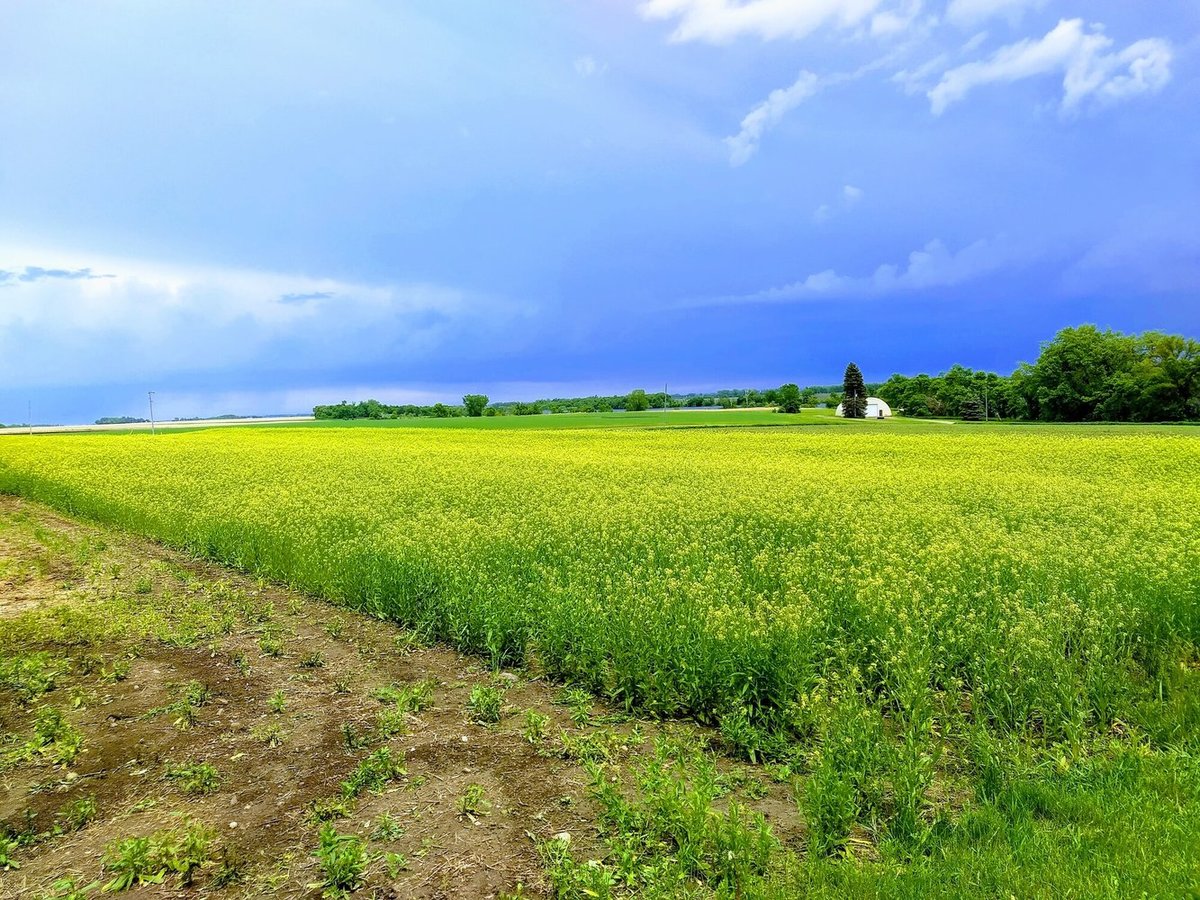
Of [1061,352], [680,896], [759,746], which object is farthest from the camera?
[1061,352]

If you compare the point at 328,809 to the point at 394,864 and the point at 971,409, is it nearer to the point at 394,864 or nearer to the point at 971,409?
the point at 394,864

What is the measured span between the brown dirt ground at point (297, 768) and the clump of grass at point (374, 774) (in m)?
0.09

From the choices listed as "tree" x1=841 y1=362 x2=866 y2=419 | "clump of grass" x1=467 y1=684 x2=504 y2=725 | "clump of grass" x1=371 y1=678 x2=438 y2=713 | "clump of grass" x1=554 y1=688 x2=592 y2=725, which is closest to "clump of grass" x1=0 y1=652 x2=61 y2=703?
"clump of grass" x1=371 y1=678 x2=438 y2=713

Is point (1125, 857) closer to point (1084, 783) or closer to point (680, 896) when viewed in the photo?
point (1084, 783)

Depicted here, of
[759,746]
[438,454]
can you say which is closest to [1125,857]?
[759,746]

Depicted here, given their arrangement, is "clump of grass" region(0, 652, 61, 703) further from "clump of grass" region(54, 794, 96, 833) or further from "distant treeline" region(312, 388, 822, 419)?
"distant treeline" region(312, 388, 822, 419)

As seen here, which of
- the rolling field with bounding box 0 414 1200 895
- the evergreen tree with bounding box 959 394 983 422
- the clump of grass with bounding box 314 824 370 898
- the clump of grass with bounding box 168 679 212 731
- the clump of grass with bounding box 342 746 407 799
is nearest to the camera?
the clump of grass with bounding box 314 824 370 898

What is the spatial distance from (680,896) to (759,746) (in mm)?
1714

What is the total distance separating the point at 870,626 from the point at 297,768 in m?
5.10

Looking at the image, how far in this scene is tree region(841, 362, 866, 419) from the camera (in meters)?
109

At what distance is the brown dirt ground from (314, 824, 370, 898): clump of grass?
68 mm

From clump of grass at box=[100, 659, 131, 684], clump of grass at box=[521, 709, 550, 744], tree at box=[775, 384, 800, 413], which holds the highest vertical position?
tree at box=[775, 384, 800, 413]

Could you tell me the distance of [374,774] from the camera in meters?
4.75

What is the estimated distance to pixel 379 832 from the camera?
414 centimetres
